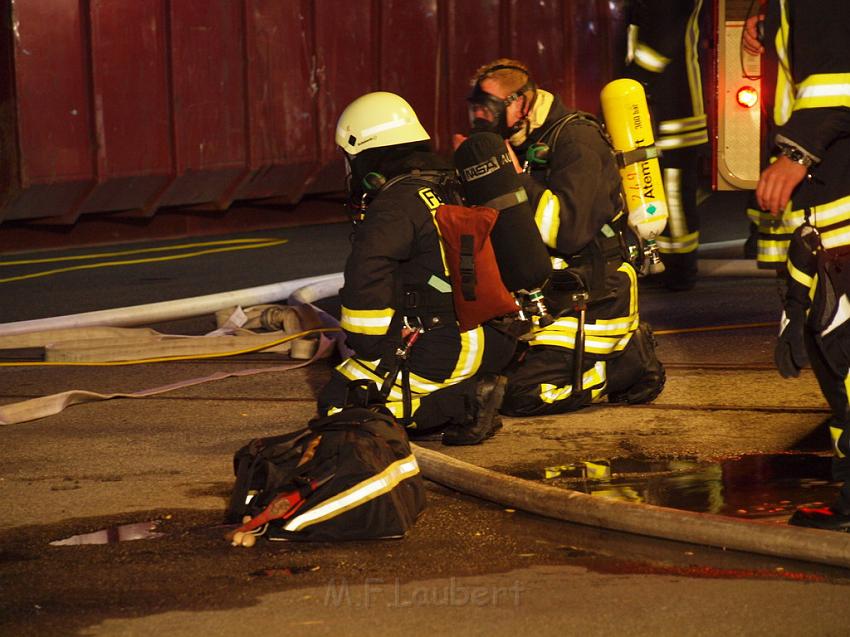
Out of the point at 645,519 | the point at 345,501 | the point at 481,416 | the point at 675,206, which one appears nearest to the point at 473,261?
the point at 481,416

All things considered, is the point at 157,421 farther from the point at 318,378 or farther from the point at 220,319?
the point at 220,319

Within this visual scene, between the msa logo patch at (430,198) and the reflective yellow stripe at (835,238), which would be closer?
the reflective yellow stripe at (835,238)

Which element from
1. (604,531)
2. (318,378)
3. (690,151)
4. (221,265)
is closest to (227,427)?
(318,378)

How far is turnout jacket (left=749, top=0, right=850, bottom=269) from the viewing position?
14.1 feet

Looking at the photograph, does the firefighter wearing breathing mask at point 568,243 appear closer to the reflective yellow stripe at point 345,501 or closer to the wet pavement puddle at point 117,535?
the reflective yellow stripe at point 345,501

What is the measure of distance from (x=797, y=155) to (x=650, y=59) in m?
5.68

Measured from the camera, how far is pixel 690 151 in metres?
9.80

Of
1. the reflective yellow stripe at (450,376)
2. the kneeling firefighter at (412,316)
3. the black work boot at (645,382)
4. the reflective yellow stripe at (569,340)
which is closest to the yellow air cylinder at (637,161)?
the black work boot at (645,382)

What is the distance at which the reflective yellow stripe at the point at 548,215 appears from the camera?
6.18 m

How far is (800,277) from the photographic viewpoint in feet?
14.7

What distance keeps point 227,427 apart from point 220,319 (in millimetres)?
2602

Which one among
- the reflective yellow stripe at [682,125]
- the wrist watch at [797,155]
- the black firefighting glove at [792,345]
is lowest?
the black firefighting glove at [792,345]

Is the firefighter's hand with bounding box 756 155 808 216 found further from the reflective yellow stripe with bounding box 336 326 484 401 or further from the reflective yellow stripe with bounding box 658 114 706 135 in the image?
the reflective yellow stripe with bounding box 658 114 706 135

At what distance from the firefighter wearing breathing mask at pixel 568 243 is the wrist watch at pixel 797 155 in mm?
1837
